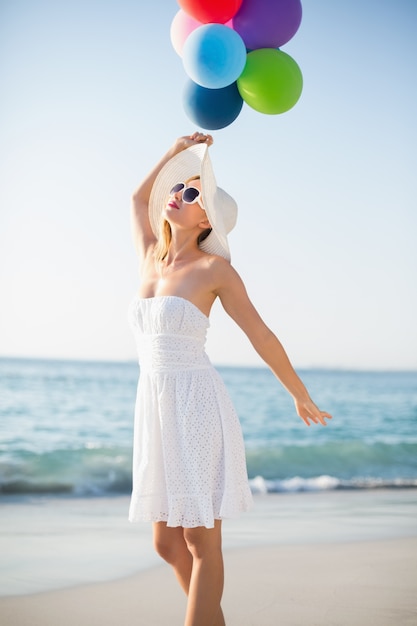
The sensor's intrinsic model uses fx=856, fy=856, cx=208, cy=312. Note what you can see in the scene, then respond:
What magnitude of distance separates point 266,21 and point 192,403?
1.46 m

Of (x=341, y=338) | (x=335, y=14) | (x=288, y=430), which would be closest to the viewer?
(x=335, y=14)

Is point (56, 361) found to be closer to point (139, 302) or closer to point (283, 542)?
point (283, 542)

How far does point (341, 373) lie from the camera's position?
769 inches

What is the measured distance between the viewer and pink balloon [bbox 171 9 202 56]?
330 cm

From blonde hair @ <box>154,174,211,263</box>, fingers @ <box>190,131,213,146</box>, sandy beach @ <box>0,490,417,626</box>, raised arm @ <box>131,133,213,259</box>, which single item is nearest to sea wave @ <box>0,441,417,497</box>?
sandy beach @ <box>0,490,417,626</box>

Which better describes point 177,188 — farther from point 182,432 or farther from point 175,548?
point 175,548

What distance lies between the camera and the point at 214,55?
2957 millimetres

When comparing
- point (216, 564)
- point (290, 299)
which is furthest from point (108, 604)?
point (290, 299)

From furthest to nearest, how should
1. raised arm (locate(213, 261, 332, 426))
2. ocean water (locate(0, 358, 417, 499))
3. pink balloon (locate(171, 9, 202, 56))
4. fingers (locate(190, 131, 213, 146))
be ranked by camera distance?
ocean water (locate(0, 358, 417, 499)) → pink balloon (locate(171, 9, 202, 56)) → fingers (locate(190, 131, 213, 146)) → raised arm (locate(213, 261, 332, 426))

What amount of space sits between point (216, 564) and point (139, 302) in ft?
2.77

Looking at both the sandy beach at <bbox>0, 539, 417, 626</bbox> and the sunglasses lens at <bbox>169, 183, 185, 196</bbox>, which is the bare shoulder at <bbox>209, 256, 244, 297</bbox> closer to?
the sunglasses lens at <bbox>169, 183, 185, 196</bbox>

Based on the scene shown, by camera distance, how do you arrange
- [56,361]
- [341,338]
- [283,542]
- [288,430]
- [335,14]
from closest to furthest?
1. [283,542]
2. [335,14]
3. [288,430]
4. [341,338]
5. [56,361]

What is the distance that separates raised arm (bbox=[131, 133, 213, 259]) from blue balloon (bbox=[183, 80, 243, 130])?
22 centimetres

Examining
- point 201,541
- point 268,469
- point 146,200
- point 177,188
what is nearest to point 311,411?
point 201,541
